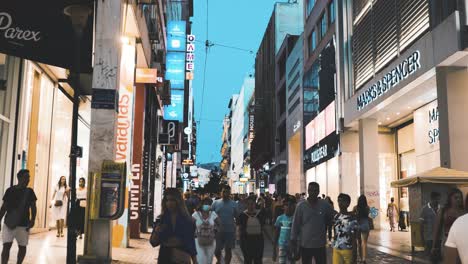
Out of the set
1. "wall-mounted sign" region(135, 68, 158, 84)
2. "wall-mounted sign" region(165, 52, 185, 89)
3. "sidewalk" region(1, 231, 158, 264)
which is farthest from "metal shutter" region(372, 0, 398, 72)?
"wall-mounted sign" region(165, 52, 185, 89)

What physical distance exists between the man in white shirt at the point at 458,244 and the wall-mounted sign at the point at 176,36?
108 ft

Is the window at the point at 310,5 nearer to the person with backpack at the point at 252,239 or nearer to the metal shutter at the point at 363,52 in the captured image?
the metal shutter at the point at 363,52

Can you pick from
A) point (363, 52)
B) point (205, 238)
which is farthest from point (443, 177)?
point (363, 52)

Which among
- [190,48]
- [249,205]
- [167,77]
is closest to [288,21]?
[190,48]

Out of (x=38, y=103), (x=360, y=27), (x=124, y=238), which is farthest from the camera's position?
(x=360, y=27)

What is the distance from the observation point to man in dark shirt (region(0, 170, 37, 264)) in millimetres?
8469

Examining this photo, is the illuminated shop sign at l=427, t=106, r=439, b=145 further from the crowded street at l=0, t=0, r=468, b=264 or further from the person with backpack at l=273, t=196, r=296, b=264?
the person with backpack at l=273, t=196, r=296, b=264

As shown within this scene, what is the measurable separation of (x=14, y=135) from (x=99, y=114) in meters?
3.03

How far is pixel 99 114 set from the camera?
1270 centimetres

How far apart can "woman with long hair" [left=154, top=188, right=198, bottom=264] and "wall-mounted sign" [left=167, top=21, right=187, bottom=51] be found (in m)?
30.8

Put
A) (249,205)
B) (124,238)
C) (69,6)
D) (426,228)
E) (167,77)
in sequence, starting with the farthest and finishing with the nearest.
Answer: (167,77), (124,238), (426,228), (249,205), (69,6)

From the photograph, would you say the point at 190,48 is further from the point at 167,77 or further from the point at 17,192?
the point at 17,192

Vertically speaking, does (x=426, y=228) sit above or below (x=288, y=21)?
below

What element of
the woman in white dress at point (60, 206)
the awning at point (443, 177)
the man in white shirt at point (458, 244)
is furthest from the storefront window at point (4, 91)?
the man in white shirt at point (458, 244)
